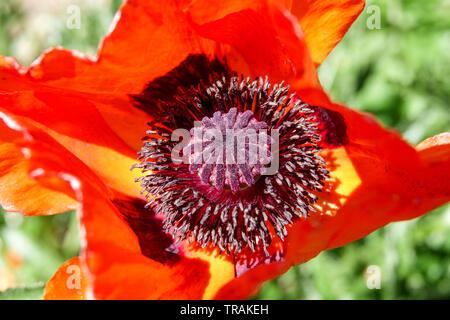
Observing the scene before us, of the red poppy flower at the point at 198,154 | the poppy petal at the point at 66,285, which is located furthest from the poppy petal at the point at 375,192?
the poppy petal at the point at 66,285

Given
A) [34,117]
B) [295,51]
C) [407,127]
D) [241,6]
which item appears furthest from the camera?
[407,127]

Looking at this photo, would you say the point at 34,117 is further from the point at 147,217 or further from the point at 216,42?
the point at 216,42

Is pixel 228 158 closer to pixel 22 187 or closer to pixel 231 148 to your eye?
pixel 231 148

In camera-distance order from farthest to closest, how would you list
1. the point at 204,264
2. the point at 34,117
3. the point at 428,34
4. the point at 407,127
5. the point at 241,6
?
the point at 428,34, the point at 407,127, the point at 204,264, the point at 34,117, the point at 241,6

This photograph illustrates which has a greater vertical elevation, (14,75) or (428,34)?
(428,34)

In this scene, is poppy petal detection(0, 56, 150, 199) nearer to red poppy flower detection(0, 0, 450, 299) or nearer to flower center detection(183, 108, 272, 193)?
red poppy flower detection(0, 0, 450, 299)
